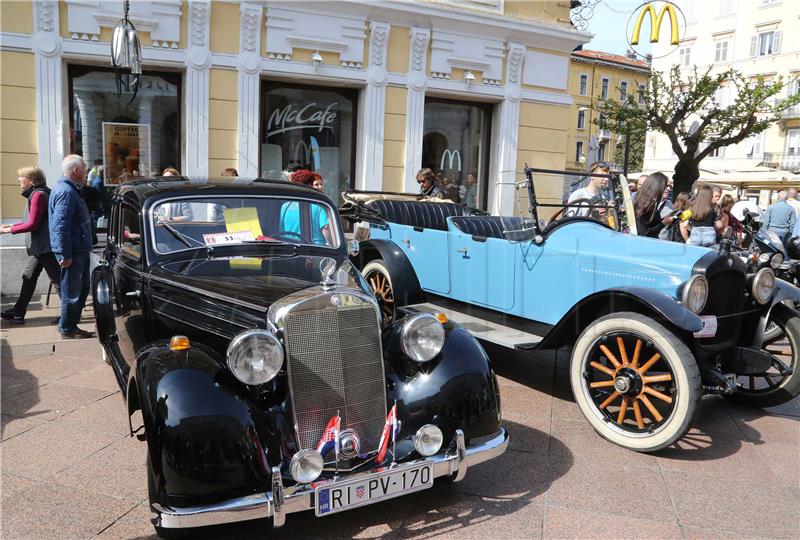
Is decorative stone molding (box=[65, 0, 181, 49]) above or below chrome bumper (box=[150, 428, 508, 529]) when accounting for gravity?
above

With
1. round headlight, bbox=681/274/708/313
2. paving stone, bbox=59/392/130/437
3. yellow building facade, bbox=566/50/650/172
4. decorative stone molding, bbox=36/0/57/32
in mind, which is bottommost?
paving stone, bbox=59/392/130/437

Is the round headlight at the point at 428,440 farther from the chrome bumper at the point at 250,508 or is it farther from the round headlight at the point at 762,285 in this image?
the round headlight at the point at 762,285

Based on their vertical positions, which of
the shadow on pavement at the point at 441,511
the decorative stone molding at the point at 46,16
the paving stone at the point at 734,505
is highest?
the decorative stone molding at the point at 46,16

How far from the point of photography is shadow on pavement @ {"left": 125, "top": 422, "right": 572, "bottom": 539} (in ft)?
8.91

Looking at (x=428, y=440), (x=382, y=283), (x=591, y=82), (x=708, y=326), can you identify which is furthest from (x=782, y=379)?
(x=591, y=82)

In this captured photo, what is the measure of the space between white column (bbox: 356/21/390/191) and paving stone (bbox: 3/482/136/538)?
22.1 ft

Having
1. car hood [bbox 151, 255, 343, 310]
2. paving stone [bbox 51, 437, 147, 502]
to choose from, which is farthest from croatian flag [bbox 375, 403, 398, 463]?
paving stone [bbox 51, 437, 147, 502]

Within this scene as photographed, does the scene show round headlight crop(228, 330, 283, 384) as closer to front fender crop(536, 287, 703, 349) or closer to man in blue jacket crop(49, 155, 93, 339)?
front fender crop(536, 287, 703, 349)

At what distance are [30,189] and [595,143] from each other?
5.88 m

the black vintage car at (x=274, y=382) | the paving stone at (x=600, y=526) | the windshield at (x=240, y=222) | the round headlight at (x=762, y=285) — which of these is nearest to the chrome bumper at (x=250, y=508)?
the black vintage car at (x=274, y=382)

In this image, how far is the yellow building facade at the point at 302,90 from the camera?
7488mm

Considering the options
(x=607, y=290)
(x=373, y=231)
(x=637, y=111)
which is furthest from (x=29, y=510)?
(x=637, y=111)

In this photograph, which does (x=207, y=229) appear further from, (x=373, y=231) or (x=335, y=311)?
(x=373, y=231)

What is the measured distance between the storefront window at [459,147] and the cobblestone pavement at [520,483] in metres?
6.28
